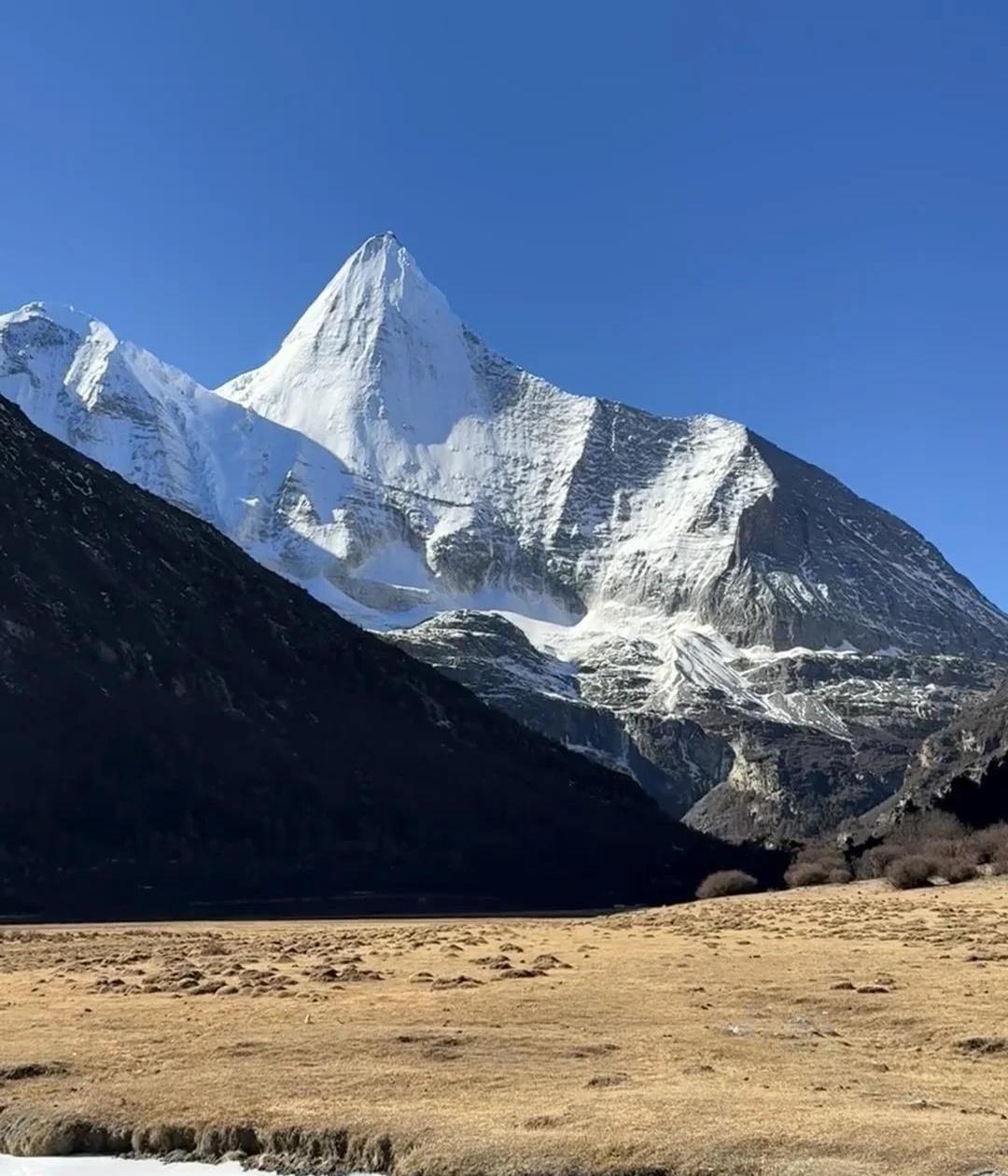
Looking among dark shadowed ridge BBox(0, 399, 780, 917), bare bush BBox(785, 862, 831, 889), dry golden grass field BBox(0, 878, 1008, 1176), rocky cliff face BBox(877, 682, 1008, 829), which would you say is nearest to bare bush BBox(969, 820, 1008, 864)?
bare bush BBox(785, 862, 831, 889)

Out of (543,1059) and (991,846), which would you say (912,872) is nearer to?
(991,846)

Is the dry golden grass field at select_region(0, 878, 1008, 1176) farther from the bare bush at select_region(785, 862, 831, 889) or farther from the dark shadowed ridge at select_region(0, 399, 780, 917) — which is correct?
the dark shadowed ridge at select_region(0, 399, 780, 917)

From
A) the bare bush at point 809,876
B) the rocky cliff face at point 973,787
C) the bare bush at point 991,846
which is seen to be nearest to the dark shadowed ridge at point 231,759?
the rocky cliff face at point 973,787

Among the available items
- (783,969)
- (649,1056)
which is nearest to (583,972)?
(783,969)

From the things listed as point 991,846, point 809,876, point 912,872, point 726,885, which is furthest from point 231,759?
point 912,872

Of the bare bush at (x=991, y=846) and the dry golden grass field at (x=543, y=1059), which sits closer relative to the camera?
the dry golden grass field at (x=543, y=1059)

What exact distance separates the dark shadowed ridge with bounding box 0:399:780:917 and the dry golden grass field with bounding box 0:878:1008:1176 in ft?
211

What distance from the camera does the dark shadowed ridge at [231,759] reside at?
351 feet

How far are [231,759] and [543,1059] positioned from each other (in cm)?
Answer: 10882

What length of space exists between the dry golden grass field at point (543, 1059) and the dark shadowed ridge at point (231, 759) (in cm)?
6429

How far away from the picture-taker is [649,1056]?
22109 mm

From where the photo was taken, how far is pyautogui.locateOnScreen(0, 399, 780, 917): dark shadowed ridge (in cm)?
10712

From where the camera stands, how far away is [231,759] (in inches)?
4990

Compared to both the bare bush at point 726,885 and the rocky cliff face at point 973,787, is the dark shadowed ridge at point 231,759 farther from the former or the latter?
the rocky cliff face at point 973,787
